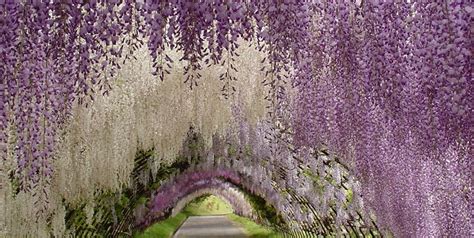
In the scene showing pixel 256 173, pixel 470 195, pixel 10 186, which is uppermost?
pixel 256 173

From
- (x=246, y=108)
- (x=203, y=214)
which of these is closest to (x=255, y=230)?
(x=203, y=214)

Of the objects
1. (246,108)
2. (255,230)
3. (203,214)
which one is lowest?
(255,230)

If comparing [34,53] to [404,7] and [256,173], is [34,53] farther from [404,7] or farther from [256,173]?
[256,173]

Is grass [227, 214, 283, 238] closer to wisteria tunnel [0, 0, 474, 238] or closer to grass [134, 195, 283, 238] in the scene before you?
grass [134, 195, 283, 238]

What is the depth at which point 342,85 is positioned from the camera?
680 centimetres

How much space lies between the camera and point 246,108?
11.8 metres

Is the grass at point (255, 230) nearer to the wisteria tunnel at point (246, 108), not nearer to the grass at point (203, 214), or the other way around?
the grass at point (203, 214)

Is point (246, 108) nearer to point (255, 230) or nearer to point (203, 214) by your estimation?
point (255, 230)

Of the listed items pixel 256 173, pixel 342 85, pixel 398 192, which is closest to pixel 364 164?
pixel 398 192

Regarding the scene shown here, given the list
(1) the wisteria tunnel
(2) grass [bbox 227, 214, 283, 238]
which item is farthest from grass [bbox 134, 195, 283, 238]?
(1) the wisteria tunnel

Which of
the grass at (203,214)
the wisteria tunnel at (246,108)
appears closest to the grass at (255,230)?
the grass at (203,214)

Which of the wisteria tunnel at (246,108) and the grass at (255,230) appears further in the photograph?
the grass at (255,230)

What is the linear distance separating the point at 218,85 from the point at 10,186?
335cm

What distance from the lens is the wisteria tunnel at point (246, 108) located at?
15.6 ft
